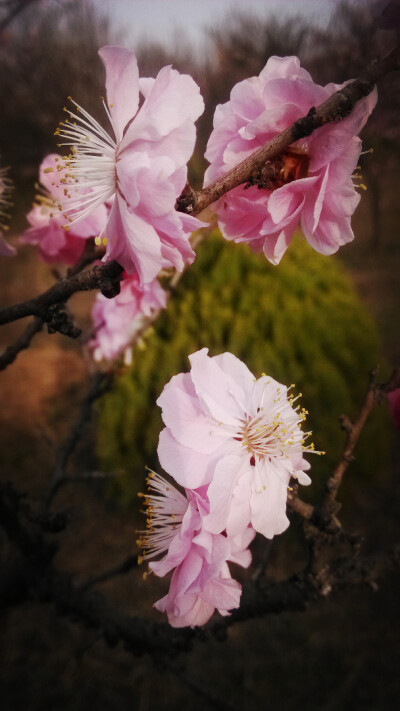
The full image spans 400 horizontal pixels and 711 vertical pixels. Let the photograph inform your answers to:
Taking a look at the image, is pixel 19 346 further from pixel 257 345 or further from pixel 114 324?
pixel 257 345

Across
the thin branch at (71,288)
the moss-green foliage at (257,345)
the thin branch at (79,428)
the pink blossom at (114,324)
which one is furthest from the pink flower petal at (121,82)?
the moss-green foliage at (257,345)

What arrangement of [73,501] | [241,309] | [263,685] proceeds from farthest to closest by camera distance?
[73,501] → [241,309] → [263,685]

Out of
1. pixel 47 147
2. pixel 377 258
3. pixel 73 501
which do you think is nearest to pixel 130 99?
pixel 73 501

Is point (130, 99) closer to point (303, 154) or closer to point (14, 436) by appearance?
point (303, 154)

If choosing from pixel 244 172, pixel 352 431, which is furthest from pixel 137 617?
pixel 244 172

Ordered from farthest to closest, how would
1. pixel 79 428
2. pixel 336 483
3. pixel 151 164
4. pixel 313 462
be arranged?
1. pixel 313 462
2. pixel 79 428
3. pixel 336 483
4. pixel 151 164

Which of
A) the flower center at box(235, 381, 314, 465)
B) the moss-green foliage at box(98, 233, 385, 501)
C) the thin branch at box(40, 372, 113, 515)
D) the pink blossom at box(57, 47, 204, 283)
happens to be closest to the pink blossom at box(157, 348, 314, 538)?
the flower center at box(235, 381, 314, 465)

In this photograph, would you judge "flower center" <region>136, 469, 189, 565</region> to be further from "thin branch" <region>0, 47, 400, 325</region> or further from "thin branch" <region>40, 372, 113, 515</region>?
A: "thin branch" <region>40, 372, 113, 515</region>

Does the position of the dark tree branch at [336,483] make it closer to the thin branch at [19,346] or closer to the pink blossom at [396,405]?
the pink blossom at [396,405]
